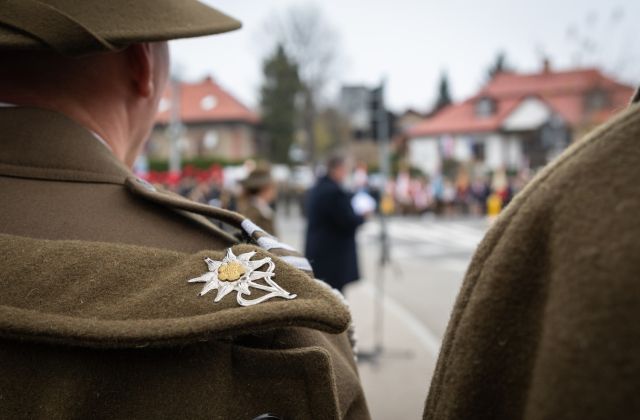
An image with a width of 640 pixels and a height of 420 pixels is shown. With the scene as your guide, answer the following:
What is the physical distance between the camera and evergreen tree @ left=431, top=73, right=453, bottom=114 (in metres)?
80.9

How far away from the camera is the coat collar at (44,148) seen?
3.69 ft

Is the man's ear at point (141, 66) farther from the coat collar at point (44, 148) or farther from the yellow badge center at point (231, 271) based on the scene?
the yellow badge center at point (231, 271)

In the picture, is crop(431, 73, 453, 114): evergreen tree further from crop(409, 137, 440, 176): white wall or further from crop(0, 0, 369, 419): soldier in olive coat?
crop(0, 0, 369, 419): soldier in olive coat

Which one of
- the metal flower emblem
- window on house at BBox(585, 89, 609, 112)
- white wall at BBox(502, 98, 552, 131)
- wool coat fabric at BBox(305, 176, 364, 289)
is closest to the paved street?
the metal flower emblem

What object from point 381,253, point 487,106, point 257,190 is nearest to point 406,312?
point 381,253

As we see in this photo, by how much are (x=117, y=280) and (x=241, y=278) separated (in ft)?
0.67

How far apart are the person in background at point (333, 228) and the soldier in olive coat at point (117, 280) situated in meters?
4.38

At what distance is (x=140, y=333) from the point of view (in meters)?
0.89

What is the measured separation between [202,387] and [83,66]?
27.0 inches

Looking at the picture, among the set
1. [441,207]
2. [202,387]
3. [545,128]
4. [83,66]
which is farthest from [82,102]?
[441,207]

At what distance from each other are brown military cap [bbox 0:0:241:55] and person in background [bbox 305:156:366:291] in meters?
4.36

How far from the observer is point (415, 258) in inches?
547

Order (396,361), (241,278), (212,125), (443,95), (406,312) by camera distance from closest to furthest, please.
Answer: (241,278) → (396,361) → (406,312) → (212,125) → (443,95)

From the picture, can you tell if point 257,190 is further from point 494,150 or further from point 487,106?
point 487,106
